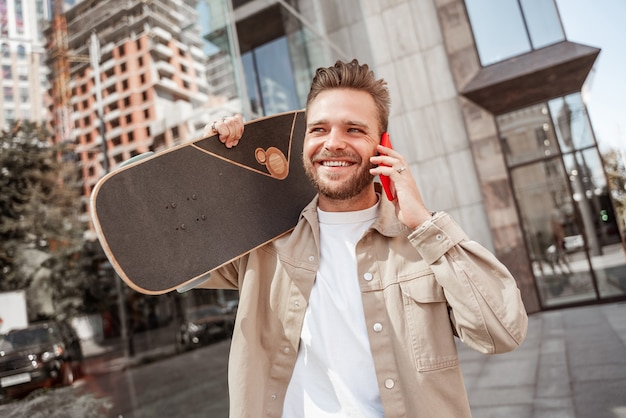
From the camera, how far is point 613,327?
5859 millimetres

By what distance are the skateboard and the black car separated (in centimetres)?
283

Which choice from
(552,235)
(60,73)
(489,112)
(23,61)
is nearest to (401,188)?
(23,61)

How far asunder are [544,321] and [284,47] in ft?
23.0

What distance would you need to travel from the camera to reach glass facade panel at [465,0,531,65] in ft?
26.7

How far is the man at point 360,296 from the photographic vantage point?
1.19m

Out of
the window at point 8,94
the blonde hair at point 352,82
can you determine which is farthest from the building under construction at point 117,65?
the blonde hair at point 352,82

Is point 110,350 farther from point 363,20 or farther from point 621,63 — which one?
point 621,63

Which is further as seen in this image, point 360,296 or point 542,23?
point 542,23

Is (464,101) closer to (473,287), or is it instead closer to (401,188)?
(401,188)

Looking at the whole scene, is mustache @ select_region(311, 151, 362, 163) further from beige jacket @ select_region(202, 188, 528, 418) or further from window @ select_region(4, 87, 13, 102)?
window @ select_region(4, 87, 13, 102)

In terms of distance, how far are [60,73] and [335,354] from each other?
6.39m

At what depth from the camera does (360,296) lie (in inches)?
51.1

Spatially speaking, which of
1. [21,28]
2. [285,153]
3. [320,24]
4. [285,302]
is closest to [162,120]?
[21,28]

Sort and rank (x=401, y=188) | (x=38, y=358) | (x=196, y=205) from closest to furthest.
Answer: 1. (x=401, y=188)
2. (x=196, y=205)
3. (x=38, y=358)
